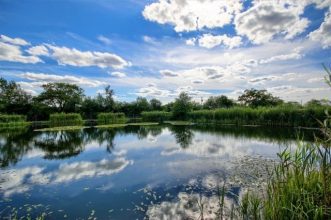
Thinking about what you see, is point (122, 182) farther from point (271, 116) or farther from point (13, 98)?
point (13, 98)

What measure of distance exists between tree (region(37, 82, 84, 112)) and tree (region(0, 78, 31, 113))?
12.2 feet

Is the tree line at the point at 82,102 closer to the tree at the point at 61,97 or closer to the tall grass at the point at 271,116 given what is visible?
the tree at the point at 61,97

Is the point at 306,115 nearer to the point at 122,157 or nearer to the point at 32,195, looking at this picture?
the point at 122,157

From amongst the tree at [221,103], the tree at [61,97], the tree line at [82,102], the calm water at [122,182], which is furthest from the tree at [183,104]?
the calm water at [122,182]

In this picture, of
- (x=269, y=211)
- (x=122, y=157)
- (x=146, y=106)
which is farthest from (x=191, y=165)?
(x=146, y=106)

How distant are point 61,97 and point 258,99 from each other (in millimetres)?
52757

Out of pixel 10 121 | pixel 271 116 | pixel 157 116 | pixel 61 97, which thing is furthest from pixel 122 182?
pixel 61 97

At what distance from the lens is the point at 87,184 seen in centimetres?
727

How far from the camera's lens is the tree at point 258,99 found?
51934mm

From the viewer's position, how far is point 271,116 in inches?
1096

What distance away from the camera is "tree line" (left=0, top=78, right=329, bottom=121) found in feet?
163

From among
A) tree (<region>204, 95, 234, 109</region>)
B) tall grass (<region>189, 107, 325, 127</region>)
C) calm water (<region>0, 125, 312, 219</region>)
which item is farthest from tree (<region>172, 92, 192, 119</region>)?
calm water (<region>0, 125, 312, 219</region>)

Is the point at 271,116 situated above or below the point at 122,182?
above

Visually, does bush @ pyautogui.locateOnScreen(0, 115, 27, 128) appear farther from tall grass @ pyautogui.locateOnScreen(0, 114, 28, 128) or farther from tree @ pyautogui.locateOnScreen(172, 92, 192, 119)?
tree @ pyautogui.locateOnScreen(172, 92, 192, 119)
